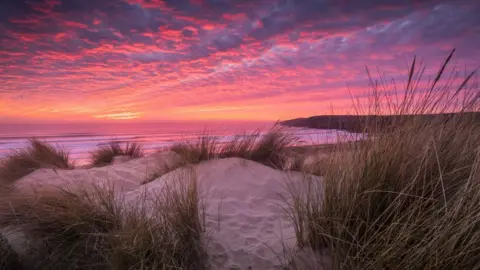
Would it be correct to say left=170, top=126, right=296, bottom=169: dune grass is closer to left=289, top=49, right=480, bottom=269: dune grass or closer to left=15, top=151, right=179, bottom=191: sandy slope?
left=15, top=151, right=179, bottom=191: sandy slope

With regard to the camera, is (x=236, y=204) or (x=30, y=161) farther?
(x=30, y=161)

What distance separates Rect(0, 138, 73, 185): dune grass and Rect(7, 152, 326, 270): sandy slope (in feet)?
2.17

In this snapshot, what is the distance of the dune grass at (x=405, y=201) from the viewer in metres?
1.69

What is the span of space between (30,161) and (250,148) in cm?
462

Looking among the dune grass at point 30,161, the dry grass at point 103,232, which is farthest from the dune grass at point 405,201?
the dune grass at point 30,161

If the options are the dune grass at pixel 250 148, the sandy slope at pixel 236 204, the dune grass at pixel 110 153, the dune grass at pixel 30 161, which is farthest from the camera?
the dune grass at pixel 110 153

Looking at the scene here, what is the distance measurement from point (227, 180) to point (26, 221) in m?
2.39

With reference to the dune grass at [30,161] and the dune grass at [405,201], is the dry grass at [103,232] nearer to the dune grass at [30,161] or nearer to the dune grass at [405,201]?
the dune grass at [405,201]

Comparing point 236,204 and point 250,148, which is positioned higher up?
point 250,148

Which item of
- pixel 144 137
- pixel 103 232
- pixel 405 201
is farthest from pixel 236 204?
pixel 144 137

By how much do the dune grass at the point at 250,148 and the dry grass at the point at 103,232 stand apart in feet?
8.11

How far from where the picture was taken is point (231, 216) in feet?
11.3

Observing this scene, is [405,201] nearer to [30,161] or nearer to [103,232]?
[103,232]

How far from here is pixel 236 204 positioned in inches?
149
